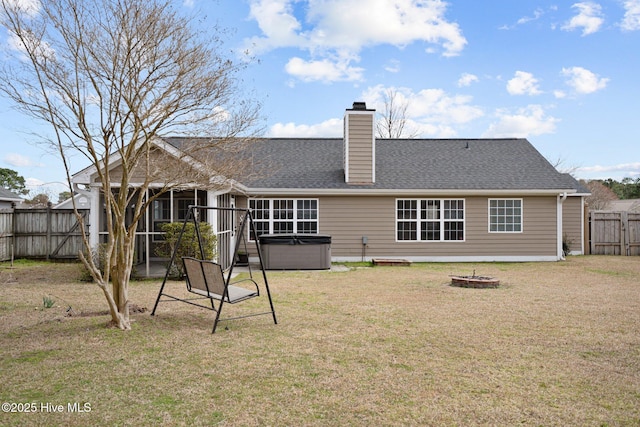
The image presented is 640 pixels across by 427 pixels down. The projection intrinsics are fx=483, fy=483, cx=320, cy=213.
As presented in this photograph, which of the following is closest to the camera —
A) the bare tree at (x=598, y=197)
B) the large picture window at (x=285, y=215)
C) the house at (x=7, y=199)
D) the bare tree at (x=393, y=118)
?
the large picture window at (x=285, y=215)

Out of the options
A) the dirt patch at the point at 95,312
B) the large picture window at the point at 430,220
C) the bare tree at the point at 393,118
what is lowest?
the dirt patch at the point at 95,312

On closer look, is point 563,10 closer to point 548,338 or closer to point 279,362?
point 548,338

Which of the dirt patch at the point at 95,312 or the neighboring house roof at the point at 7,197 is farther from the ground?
the neighboring house roof at the point at 7,197

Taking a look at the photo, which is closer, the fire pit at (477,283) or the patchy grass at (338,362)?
the patchy grass at (338,362)

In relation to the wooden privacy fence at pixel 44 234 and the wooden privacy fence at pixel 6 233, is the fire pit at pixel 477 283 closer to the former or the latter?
the wooden privacy fence at pixel 44 234

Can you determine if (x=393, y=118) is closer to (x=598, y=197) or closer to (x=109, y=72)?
(x=598, y=197)

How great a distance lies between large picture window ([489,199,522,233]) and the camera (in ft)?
53.5

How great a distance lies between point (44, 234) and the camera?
1605cm

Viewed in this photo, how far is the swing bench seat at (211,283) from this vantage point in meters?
6.22

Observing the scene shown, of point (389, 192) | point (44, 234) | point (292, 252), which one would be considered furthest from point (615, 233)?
point (44, 234)

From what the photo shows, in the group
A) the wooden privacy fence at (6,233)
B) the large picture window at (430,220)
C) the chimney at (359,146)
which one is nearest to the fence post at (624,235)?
the large picture window at (430,220)

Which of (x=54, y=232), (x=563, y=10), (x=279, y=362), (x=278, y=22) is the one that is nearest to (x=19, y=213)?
(x=54, y=232)

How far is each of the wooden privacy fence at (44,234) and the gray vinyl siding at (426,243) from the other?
5874mm

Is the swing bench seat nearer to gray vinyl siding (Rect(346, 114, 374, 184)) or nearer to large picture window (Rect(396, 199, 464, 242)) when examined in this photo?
gray vinyl siding (Rect(346, 114, 374, 184))
